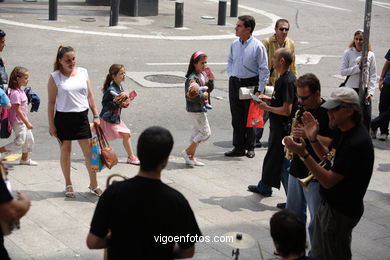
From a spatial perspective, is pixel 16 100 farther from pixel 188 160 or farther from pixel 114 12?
pixel 114 12

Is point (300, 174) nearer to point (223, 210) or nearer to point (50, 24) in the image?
point (223, 210)

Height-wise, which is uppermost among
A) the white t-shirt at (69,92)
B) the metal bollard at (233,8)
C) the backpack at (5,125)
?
the metal bollard at (233,8)

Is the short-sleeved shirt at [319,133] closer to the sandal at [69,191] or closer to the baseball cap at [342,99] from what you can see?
the baseball cap at [342,99]

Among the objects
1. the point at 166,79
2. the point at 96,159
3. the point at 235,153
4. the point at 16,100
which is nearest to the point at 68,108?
the point at 96,159

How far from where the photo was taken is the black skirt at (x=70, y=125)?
8734mm

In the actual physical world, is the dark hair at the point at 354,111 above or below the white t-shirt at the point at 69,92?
above

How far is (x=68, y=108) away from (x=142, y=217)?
4.38 m

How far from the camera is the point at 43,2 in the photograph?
26.6 meters

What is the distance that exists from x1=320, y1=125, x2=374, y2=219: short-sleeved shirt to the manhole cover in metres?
9.95

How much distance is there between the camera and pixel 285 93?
8.49 meters

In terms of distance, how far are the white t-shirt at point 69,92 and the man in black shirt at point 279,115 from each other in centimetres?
209

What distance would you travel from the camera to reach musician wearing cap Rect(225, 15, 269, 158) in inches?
423

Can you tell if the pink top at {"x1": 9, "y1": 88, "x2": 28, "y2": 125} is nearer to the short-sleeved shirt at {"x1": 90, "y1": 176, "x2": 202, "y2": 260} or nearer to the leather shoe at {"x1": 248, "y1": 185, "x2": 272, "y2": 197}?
the leather shoe at {"x1": 248, "y1": 185, "x2": 272, "y2": 197}

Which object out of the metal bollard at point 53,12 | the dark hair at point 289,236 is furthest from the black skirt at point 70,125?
the metal bollard at point 53,12
